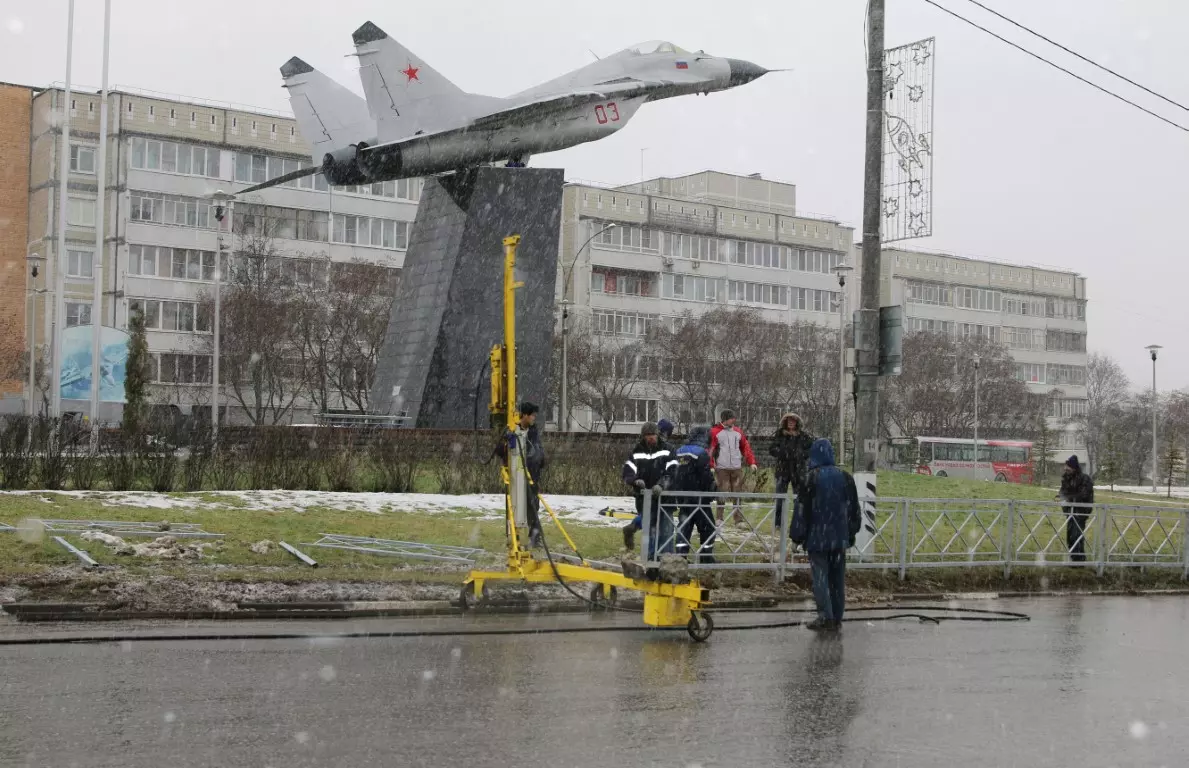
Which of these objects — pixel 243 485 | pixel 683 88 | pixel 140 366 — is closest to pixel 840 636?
pixel 243 485

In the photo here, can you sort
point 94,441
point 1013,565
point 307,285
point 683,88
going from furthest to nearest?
point 307,285
point 683,88
point 94,441
point 1013,565

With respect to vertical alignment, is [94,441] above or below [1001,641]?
above

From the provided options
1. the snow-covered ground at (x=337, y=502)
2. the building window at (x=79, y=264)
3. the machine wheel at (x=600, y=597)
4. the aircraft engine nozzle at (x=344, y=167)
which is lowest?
the machine wheel at (x=600, y=597)

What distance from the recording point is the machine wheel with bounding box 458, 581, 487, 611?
1286 cm

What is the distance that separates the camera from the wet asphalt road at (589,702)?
671 centimetres

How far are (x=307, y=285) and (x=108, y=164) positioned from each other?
46.7 feet

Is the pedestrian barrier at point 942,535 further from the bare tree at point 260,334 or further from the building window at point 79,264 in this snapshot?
the building window at point 79,264

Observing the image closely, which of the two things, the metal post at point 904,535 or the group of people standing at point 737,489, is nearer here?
the group of people standing at point 737,489

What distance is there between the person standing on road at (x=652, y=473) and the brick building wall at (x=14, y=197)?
6614cm

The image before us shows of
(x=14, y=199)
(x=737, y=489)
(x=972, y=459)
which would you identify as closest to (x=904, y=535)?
(x=737, y=489)

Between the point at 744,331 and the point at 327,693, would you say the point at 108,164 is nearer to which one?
the point at 744,331

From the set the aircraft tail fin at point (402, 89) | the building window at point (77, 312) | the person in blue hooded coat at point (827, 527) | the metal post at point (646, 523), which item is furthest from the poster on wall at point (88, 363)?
the person in blue hooded coat at point (827, 527)

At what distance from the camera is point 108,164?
A: 6975cm

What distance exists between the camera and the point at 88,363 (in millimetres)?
55031
